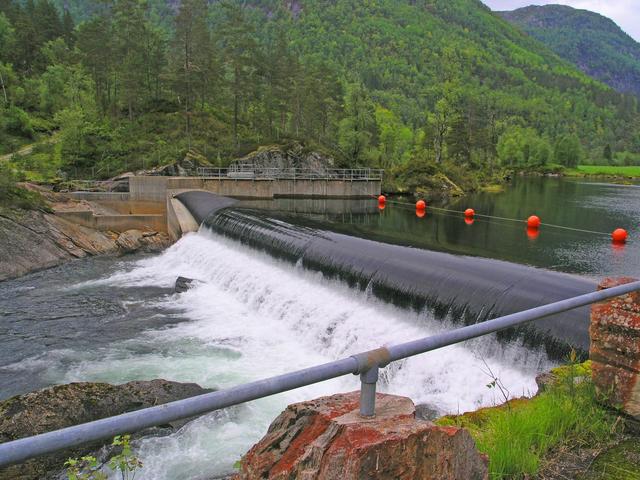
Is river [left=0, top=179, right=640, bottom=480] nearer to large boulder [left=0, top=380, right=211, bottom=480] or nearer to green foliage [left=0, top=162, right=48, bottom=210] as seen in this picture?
large boulder [left=0, top=380, right=211, bottom=480]

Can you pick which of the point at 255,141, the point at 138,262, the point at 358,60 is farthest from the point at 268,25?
the point at 138,262

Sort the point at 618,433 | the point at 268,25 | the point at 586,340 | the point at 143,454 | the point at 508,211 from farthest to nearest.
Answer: the point at 268,25
the point at 508,211
the point at 586,340
the point at 143,454
the point at 618,433

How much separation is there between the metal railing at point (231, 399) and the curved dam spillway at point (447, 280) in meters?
6.53

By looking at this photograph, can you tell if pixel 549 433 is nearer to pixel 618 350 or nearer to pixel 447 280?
pixel 618 350

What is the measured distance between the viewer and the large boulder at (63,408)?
6.59 m

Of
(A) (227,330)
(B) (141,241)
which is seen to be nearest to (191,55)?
(B) (141,241)

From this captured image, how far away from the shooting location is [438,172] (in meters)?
49.8

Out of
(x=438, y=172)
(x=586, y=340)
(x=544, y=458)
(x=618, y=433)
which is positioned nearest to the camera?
(x=544, y=458)

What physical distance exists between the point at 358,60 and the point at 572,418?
178859 millimetres

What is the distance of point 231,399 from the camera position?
6.21 ft

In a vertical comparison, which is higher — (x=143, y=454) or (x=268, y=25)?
(x=268, y=25)

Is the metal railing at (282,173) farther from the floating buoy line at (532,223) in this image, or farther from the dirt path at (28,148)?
the dirt path at (28,148)

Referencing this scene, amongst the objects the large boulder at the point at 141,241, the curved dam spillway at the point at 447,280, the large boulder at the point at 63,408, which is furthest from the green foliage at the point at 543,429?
the large boulder at the point at 141,241

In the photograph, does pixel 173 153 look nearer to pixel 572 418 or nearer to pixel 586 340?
pixel 586 340
